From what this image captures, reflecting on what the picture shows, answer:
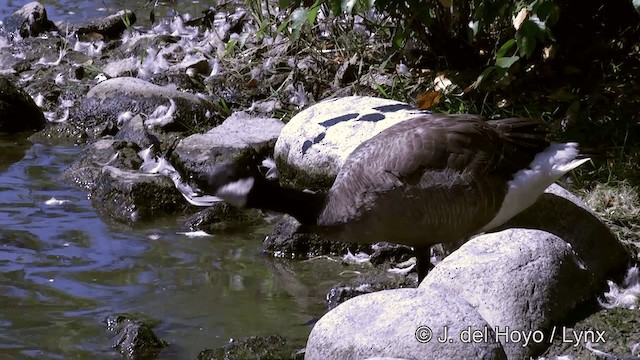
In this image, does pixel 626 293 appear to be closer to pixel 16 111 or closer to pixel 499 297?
pixel 499 297

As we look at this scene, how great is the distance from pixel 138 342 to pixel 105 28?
257 inches

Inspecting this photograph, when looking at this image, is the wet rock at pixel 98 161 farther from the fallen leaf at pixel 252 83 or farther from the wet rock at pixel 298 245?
the wet rock at pixel 298 245

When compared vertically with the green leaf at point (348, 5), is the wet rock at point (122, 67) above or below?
below

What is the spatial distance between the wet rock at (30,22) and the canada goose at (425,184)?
602 cm

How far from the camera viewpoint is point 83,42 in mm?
10820

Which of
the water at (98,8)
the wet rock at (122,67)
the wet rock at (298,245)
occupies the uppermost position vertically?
the wet rock at (298,245)

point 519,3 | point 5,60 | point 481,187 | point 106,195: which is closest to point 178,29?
point 5,60

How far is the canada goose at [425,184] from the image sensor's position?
5.45 meters

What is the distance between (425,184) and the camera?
545 cm

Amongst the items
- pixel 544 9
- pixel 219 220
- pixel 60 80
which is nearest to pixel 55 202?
pixel 219 220

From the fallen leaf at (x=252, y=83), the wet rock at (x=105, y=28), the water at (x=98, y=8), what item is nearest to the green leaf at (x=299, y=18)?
the fallen leaf at (x=252, y=83)

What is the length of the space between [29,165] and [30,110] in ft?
3.07

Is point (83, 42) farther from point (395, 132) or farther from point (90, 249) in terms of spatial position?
point (395, 132)

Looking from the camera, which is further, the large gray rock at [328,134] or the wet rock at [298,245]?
the large gray rock at [328,134]
